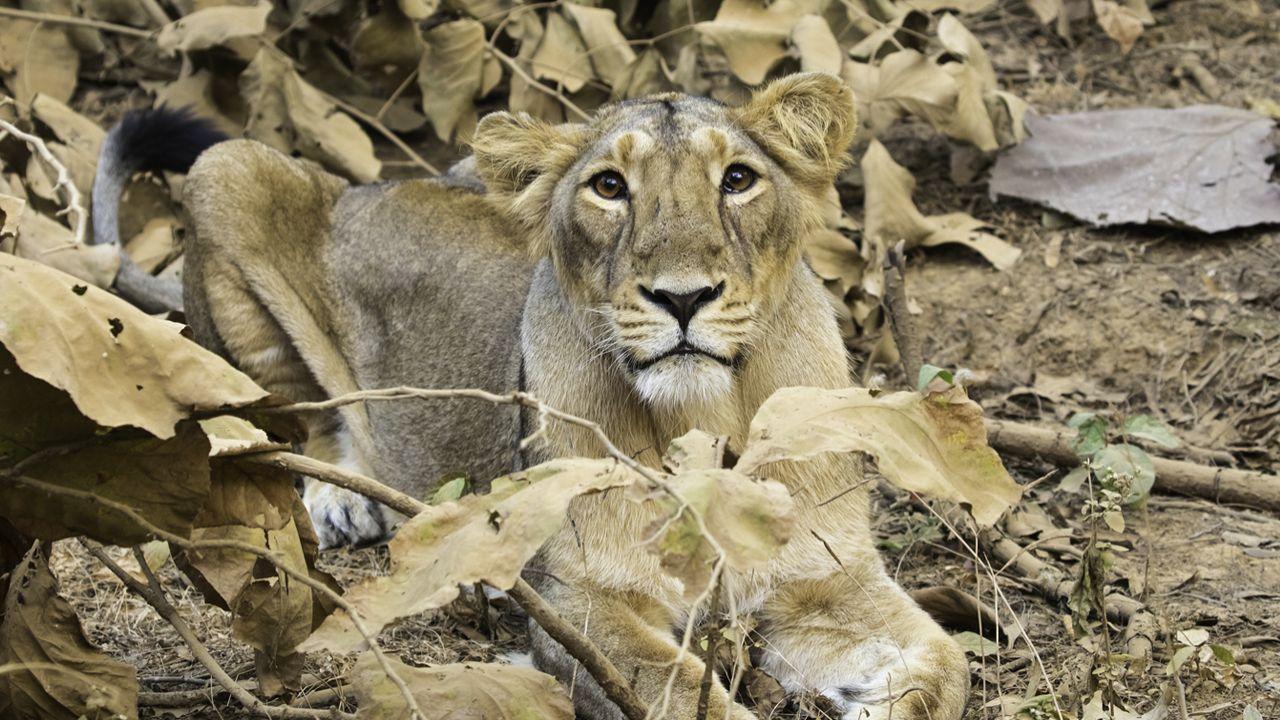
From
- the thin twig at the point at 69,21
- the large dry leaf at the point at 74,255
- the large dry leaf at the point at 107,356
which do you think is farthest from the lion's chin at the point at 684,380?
the thin twig at the point at 69,21

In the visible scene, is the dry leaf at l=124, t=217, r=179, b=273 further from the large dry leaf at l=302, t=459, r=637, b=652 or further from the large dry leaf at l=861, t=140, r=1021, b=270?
the large dry leaf at l=302, t=459, r=637, b=652

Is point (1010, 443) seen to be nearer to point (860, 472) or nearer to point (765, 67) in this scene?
point (860, 472)

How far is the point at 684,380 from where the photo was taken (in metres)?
3.95

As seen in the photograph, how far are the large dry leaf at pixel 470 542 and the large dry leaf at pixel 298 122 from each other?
441 centimetres

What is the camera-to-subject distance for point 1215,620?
14.7 ft

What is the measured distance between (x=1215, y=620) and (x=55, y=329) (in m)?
3.32

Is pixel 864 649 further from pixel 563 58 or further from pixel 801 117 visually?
pixel 563 58

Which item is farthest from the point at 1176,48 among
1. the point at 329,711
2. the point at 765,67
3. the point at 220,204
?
the point at 329,711

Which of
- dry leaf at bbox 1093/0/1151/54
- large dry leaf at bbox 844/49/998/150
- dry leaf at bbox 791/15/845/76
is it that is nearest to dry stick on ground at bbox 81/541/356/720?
dry leaf at bbox 791/15/845/76

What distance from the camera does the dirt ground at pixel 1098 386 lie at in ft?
13.9

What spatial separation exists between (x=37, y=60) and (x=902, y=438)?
6.07m

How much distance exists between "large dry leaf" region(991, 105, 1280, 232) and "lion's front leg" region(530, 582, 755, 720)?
3.65 metres

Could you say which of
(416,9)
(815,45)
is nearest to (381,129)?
(416,9)

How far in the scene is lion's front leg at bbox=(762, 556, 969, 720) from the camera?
12.7 feet
